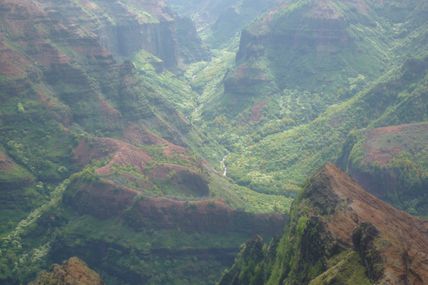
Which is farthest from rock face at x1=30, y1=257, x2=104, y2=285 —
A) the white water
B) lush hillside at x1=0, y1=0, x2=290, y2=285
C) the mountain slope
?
the white water

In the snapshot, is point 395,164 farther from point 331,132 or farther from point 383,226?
point 383,226

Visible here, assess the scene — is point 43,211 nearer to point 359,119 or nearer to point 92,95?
point 92,95

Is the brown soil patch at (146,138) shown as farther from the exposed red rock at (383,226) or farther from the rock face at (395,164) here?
the exposed red rock at (383,226)

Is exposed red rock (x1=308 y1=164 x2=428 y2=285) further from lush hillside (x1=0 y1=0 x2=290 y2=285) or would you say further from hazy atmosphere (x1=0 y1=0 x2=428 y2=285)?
lush hillside (x1=0 y1=0 x2=290 y2=285)

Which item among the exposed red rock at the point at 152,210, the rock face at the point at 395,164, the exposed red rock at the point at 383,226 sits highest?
the exposed red rock at the point at 383,226

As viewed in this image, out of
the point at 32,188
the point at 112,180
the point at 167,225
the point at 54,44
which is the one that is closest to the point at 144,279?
the point at 167,225

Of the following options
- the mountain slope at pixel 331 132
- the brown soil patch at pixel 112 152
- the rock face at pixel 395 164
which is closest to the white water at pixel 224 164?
the mountain slope at pixel 331 132

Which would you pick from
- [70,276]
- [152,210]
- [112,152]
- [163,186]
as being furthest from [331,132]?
[70,276]
